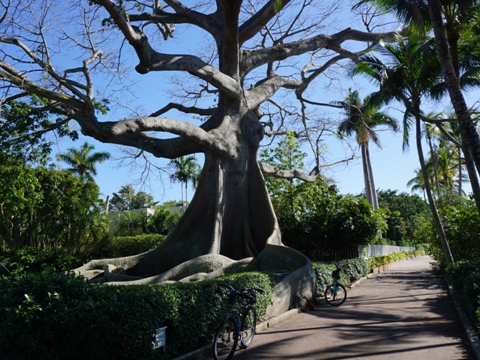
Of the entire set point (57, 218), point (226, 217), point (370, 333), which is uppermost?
point (57, 218)

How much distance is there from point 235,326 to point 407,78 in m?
13.1

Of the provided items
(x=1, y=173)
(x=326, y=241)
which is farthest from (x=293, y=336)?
(x=1, y=173)

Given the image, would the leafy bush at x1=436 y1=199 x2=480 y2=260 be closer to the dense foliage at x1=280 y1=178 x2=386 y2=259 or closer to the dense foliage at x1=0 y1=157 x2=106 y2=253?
the dense foliage at x1=280 y1=178 x2=386 y2=259

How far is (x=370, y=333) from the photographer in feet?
25.9

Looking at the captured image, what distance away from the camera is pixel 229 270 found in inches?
454

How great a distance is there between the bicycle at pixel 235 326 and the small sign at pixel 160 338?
0.70 m

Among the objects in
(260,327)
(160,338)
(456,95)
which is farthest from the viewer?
(456,95)

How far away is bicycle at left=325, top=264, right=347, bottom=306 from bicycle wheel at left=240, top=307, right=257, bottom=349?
4.65 meters

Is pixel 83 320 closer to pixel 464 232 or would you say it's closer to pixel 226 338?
pixel 226 338

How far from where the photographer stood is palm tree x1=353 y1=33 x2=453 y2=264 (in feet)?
52.4

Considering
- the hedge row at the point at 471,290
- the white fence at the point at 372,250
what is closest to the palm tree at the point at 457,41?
the hedge row at the point at 471,290

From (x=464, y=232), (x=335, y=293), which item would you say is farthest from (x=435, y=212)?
(x=335, y=293)

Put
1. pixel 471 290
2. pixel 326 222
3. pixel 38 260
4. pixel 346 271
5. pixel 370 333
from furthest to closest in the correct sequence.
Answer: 1. pixel 326 222
2. pixel 38 260
3. pixel 346 271
4. pixel 471 290
5. pixel 370 333

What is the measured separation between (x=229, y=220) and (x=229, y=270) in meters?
2.55
